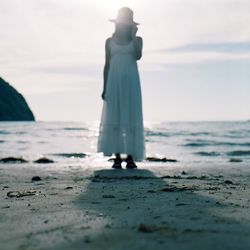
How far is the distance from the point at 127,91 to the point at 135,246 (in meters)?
4.99

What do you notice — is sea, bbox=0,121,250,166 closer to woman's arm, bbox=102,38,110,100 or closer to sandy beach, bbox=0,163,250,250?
woman's arm, bbox=102,38,110,100

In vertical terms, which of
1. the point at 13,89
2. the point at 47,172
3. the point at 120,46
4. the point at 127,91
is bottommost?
the point at 47,172

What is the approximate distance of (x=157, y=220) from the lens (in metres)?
2.53

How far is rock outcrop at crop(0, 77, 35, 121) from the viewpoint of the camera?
95.7 metres

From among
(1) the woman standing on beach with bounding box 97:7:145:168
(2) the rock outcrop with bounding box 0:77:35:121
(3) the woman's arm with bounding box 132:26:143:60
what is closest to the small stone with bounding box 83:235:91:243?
(1) the woman standing on beach with bounding box 97:7:145:168

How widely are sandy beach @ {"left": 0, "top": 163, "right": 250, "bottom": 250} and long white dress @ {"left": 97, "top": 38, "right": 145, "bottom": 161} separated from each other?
6.41 feet

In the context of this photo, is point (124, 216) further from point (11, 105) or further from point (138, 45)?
point (11, 105)

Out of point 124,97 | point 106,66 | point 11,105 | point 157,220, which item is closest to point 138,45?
point 106,66

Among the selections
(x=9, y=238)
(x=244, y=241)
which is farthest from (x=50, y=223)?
(x=244, y=241)

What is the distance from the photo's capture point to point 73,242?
6.66 feet

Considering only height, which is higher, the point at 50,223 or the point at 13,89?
the point at 13,89

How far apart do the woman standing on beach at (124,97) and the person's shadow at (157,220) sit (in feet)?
8.30

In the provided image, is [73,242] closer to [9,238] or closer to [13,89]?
[9,238]

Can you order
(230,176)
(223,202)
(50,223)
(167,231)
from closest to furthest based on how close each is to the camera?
(167,231), (50,223), (223,202), (230,176)
